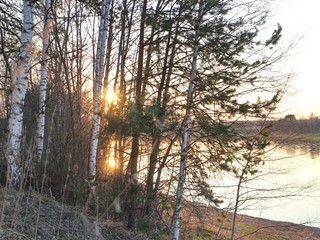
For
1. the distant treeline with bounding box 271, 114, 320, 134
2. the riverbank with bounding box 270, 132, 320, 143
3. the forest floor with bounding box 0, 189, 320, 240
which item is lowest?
the forest floor with bounding box 0, 189, 320, 240

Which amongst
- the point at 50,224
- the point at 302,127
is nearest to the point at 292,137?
the point at 302,127

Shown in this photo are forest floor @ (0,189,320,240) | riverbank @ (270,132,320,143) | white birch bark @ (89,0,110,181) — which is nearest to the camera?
forest floor @ (0,189,320,240)

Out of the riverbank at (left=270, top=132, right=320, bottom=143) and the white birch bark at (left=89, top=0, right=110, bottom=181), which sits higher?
the white birch bark at (left=89, top=0, right=110, bottom=181)

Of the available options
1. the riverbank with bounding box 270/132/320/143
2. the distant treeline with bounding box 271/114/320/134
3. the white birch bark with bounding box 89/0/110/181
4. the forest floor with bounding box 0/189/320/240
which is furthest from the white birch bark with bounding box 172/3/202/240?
the distant treeline with bounding box 271/114/320/134

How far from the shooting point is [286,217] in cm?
1456

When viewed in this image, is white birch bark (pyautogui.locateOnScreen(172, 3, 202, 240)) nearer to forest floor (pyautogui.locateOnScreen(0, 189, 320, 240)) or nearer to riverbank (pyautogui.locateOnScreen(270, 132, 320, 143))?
forest floor (pyautogui.locateOnScreen(0, 189, 320, 240))

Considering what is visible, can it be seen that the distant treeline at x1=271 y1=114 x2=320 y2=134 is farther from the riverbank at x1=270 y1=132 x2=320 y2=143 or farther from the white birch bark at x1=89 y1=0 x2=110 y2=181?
the white birch bark at x1=89 y1=0 x2=110 y2=181

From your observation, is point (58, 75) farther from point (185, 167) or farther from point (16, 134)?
point (185, 167)

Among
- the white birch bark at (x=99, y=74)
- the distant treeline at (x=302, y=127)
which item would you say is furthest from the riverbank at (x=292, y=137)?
the white birch bark at (x=99, y=74)

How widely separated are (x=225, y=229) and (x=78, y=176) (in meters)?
8.30

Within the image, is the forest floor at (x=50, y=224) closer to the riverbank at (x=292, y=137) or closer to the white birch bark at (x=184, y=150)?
the white birch bark at (x=184, y=150)

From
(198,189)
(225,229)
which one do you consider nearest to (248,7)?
(198,189)

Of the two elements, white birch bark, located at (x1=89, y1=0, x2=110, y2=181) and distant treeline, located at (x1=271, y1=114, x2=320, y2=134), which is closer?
white birch bark, located at (x1=89, y1=0, x2=110, y2=181)

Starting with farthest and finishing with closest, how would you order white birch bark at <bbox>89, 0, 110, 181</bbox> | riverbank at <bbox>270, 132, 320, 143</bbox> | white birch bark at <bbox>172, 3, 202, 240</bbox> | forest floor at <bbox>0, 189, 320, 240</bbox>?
riverbank at <bbox>270, 132, 320, 143</bbox> → white birch bark at <bbox>89, 0, 110, 181</bbox> → white birch bark at <bbox>172, 3, 202, 240</bbox> → forest floor at <bbox>0, 189, 320, 240</bbox>
